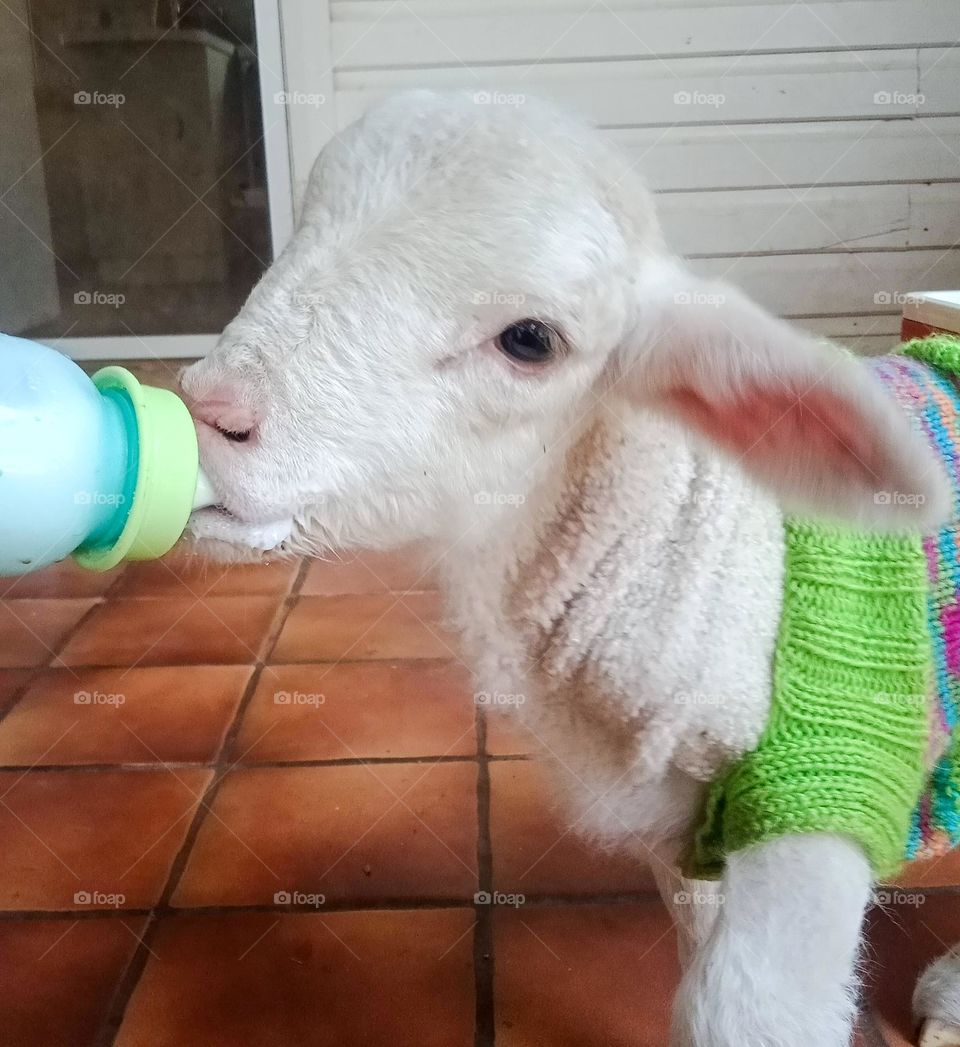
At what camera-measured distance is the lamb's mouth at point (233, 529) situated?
2.03 ft

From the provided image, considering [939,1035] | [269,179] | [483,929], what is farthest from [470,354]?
[269,179]

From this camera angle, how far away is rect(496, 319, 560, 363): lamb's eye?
650 millimetres

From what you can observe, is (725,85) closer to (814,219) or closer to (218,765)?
(814,219)

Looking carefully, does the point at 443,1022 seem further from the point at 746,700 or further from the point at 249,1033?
the point at 746,700

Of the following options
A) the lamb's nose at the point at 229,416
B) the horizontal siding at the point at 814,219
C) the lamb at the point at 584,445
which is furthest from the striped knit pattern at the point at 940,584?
the horizontal siding at the point at 814,219

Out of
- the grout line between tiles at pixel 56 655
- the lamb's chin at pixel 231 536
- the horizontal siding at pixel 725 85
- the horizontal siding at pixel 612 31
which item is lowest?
the grout line between tiles at pixel 56 655

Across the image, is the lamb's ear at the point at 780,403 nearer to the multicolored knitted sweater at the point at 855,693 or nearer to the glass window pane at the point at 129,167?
the multicolored knitted sweater at the point at 855,693

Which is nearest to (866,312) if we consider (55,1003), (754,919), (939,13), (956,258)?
(956,258)

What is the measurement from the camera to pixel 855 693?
0.65 meters

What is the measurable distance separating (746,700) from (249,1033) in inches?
23.8

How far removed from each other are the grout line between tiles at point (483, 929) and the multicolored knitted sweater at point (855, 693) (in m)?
0.34

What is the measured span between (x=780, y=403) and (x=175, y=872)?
2.96 ft

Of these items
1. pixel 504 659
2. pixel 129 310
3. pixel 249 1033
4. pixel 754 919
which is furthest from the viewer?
pixel 129 310

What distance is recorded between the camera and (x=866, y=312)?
2.28 meters
